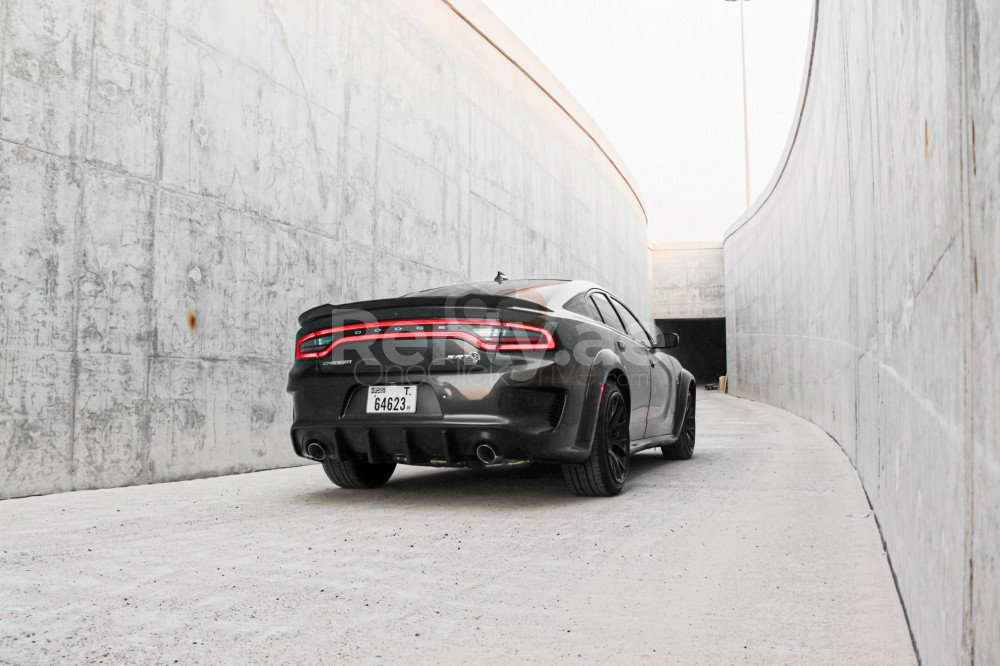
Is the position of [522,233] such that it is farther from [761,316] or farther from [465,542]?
[465,542]

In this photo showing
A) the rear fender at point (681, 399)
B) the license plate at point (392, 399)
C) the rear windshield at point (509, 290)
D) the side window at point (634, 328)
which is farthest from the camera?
the rear fender at point (681, 399)

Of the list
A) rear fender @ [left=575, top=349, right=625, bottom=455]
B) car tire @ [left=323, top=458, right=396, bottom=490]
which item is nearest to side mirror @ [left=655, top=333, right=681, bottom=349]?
rear fender @ [left=575, top=349, right=625, bottom=455]

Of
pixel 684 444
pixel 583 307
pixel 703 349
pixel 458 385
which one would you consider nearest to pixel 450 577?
pixel 458 385

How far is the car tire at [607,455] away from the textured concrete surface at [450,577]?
0.38 ft

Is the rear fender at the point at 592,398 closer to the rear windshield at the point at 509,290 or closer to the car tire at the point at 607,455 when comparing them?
the car tire at the point at 607,455

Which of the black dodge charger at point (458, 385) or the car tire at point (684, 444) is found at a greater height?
the black dodge charger at point (458, 385)

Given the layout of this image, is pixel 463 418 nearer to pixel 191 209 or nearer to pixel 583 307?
pixel 583 307

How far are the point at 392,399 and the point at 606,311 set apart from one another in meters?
1.96

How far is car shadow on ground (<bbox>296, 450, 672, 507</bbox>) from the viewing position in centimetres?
505

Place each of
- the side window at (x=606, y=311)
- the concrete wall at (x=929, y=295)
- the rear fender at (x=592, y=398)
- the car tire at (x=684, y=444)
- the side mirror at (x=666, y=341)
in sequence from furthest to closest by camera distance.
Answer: the car tire at (x=684, y=444), the side mirror at (x=666, y=341), the side window at (x=606, y=311), the rear fender at (x=592, y=398), the concrete wall at (x=929, y=295)

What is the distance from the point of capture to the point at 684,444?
23.7ft

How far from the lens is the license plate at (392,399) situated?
448cm

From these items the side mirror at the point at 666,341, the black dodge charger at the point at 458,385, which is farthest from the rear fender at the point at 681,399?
the black dodge charger at the point at 458,385

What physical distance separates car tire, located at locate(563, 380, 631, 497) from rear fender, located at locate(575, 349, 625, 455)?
3.1 inches
